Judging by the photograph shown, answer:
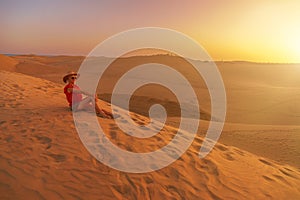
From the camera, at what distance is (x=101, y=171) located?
485 cm

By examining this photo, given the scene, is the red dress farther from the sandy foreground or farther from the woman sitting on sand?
the sandy foreground

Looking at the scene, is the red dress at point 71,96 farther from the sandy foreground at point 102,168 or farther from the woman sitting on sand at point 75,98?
the sandy foreground at point 102,168

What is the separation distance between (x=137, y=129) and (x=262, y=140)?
17.2 ft

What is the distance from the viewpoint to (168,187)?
191 inches

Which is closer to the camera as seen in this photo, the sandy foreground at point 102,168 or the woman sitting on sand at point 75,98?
the sandy foreground at point 102,168

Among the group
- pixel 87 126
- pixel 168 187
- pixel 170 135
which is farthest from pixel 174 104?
pixel 168 187

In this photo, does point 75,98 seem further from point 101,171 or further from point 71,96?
point 101,171

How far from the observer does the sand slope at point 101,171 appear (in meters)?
4.33

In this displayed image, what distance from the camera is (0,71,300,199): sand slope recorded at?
433 centimetres

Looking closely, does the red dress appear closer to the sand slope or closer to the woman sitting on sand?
the woman sitting on sand

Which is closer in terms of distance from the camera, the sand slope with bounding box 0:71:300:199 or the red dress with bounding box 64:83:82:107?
the sand slope with bounding box 0:71:300:199

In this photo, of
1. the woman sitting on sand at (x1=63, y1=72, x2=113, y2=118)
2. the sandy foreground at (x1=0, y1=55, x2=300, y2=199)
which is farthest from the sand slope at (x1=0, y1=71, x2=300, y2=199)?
the woman sitting on sand at (x1=63, y1=72, x2=113, y2=118)

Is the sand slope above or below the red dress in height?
below

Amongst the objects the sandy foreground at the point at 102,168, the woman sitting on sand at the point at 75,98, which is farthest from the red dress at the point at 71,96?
the sandy foreground at the point at 102,168
